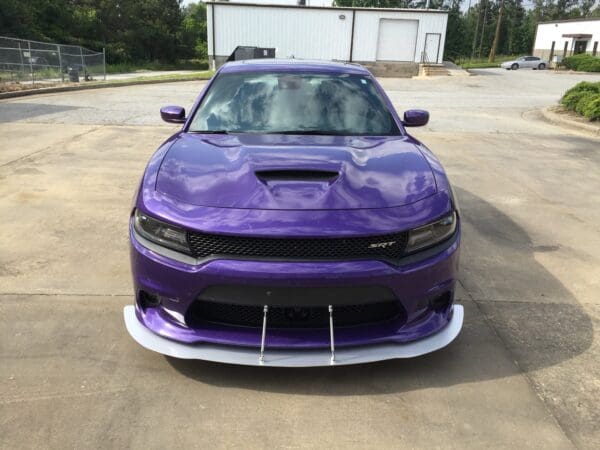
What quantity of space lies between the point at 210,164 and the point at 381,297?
1.23 meters

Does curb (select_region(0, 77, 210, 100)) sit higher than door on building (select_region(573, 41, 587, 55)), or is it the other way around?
door on building (select_region(573, 41, 587, 55))

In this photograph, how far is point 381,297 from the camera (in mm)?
2561

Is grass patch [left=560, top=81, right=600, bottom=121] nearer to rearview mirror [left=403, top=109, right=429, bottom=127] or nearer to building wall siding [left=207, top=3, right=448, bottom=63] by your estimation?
rearview mirror [left=403, top=109, right=429, bottom=127]

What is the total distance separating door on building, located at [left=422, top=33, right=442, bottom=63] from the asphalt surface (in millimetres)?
33200

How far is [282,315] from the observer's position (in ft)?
8.66

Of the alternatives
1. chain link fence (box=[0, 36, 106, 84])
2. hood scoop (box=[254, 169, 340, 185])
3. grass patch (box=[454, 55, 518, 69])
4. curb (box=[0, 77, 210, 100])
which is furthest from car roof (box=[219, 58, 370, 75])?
grass patch (box=[454, 55, 518, 69])

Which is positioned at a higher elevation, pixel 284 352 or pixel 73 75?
pixel 284 352

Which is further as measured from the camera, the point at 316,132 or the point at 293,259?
the point at 316,132

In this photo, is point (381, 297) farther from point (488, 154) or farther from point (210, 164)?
point (488, 154)

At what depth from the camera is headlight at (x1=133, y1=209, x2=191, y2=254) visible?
102 inches

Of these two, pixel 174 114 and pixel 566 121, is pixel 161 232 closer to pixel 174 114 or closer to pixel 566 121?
pixel 174 114

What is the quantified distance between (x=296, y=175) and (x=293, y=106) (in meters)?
1.25

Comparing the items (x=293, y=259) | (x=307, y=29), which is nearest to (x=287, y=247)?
(x=293, y=259)

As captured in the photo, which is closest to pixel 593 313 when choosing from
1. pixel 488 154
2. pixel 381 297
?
pixel 381 297
